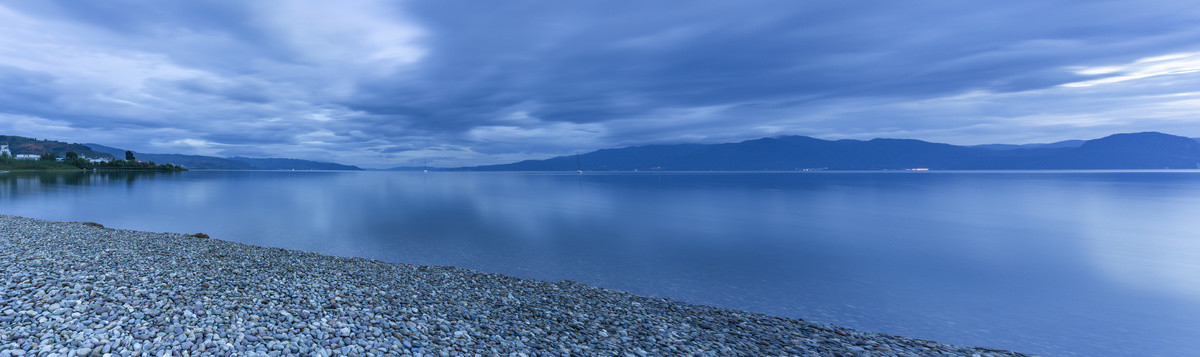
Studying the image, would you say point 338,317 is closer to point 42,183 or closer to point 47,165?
point 42,183

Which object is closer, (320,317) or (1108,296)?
(320,317)

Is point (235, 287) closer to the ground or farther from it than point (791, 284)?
farther from it

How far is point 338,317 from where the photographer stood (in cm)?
937

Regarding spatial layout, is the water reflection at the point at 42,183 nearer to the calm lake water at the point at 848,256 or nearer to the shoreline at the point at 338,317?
the calm lake water at the point at 848,256

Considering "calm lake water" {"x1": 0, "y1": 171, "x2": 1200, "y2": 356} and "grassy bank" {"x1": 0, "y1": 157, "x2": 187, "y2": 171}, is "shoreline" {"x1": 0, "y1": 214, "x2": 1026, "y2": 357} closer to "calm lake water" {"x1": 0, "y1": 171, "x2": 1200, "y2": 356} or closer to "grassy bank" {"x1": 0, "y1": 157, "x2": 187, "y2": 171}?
"calm lake water" {"x1": 0, "y1": 171, "x2": 1200, "y2": 356}

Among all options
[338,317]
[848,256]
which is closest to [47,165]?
[338,317]

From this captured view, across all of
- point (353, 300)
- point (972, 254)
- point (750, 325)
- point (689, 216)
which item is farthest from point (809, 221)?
point (353, 300)

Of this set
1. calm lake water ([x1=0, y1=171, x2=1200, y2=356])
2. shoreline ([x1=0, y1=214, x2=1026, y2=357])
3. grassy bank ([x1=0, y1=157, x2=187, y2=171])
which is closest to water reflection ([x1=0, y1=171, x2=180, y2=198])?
calm lake water ([x1=0, y1=171, x2=1200, y2=356])

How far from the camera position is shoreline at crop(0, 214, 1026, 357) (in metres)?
7.71

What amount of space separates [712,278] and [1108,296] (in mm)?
14690

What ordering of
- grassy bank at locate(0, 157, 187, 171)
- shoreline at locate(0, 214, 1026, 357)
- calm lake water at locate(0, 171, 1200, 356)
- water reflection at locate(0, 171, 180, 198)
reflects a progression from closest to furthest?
shoreline at locate(0, 214, 1026, 357) < calm lake water at locate(0, 171, 1200, 356) < water reflection at locate(0, 171, 180, 198) < grassy bank at locate(0, 157, 187, 171)

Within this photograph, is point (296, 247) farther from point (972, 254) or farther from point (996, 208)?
point (996, 208)

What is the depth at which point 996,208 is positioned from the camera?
52.8 meters

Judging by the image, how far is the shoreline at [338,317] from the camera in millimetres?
7707
